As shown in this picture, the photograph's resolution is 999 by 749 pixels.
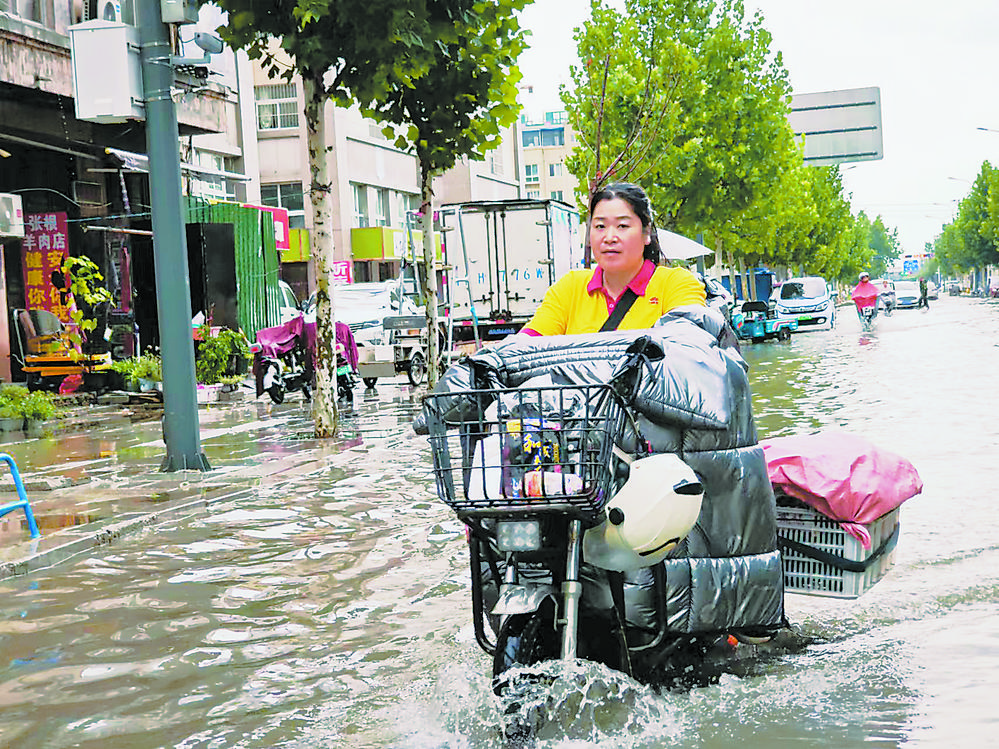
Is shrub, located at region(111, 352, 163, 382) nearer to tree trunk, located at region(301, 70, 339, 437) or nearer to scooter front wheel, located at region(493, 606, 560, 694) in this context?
tree trunk, located at region(301, 70, 339, 437)

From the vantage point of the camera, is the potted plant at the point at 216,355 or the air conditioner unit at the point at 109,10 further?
the potted plant at the point at 216,355

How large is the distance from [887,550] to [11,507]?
590 cm

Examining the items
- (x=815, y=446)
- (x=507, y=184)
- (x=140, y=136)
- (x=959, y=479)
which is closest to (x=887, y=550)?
(x=815, y=446)

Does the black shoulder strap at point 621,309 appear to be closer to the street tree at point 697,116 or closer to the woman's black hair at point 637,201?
the woman's black hair at point 637,201

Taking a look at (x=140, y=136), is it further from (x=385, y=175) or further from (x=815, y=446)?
(x=385, y=175)

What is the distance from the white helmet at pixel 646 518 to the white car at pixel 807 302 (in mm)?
40647

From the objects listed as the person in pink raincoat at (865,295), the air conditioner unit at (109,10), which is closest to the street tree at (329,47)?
the air conditioner unit at (109,10)

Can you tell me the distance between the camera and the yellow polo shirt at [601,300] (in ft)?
15.8

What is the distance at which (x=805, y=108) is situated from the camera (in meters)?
56.5

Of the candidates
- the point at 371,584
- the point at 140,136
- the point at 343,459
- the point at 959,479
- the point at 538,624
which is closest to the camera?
the point at 538,624

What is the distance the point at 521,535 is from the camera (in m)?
3.79

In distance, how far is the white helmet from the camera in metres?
3.88

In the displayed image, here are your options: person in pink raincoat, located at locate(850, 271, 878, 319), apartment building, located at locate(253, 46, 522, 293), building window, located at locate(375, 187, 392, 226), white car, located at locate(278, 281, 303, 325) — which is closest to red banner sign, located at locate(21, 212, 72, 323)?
white car, located at locate(278, 281, 303, 325)

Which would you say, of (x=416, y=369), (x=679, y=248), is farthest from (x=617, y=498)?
(x=416, y=369)
